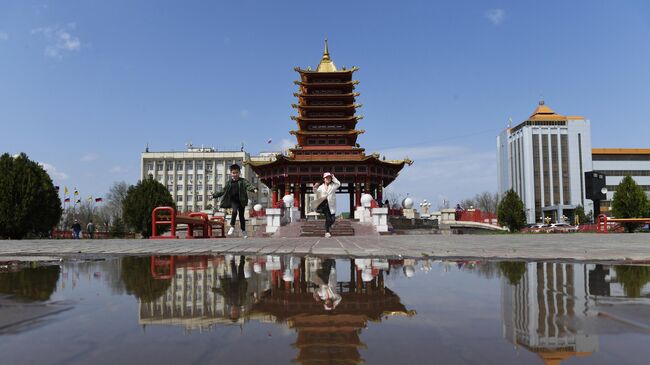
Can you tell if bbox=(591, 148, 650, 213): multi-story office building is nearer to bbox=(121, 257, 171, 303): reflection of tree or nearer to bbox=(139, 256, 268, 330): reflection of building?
bbox=(121, 257, 171, 303): reflection of tree

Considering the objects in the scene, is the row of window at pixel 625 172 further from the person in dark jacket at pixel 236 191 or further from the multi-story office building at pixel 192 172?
the person in dark jacket at pixel 236 191

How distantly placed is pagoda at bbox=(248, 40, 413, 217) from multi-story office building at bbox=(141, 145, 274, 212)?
5633 centimetres

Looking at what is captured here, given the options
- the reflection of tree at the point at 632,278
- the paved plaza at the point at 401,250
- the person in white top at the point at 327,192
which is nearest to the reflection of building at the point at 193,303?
the reflection of tree at the point at 632,278

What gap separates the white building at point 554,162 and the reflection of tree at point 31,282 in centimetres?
7964

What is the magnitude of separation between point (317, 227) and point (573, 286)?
805 inches

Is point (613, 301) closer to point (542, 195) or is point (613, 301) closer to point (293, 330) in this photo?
point (293, 330)

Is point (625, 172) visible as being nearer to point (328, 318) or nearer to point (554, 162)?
point (554, 162)

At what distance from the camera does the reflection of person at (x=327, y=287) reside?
2.62m

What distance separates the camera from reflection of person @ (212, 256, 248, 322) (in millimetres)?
2418

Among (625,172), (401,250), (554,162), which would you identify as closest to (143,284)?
(401,250)

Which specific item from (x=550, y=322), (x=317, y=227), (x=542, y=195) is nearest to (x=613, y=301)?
(x=550, y=322)

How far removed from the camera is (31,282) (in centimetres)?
365

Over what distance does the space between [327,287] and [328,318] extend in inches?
42.6

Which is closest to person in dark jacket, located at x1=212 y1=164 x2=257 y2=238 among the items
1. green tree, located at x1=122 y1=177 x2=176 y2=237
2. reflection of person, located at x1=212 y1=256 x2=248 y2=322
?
reflection of person, located at x1=212 y1=256 x2=248 y2=322
